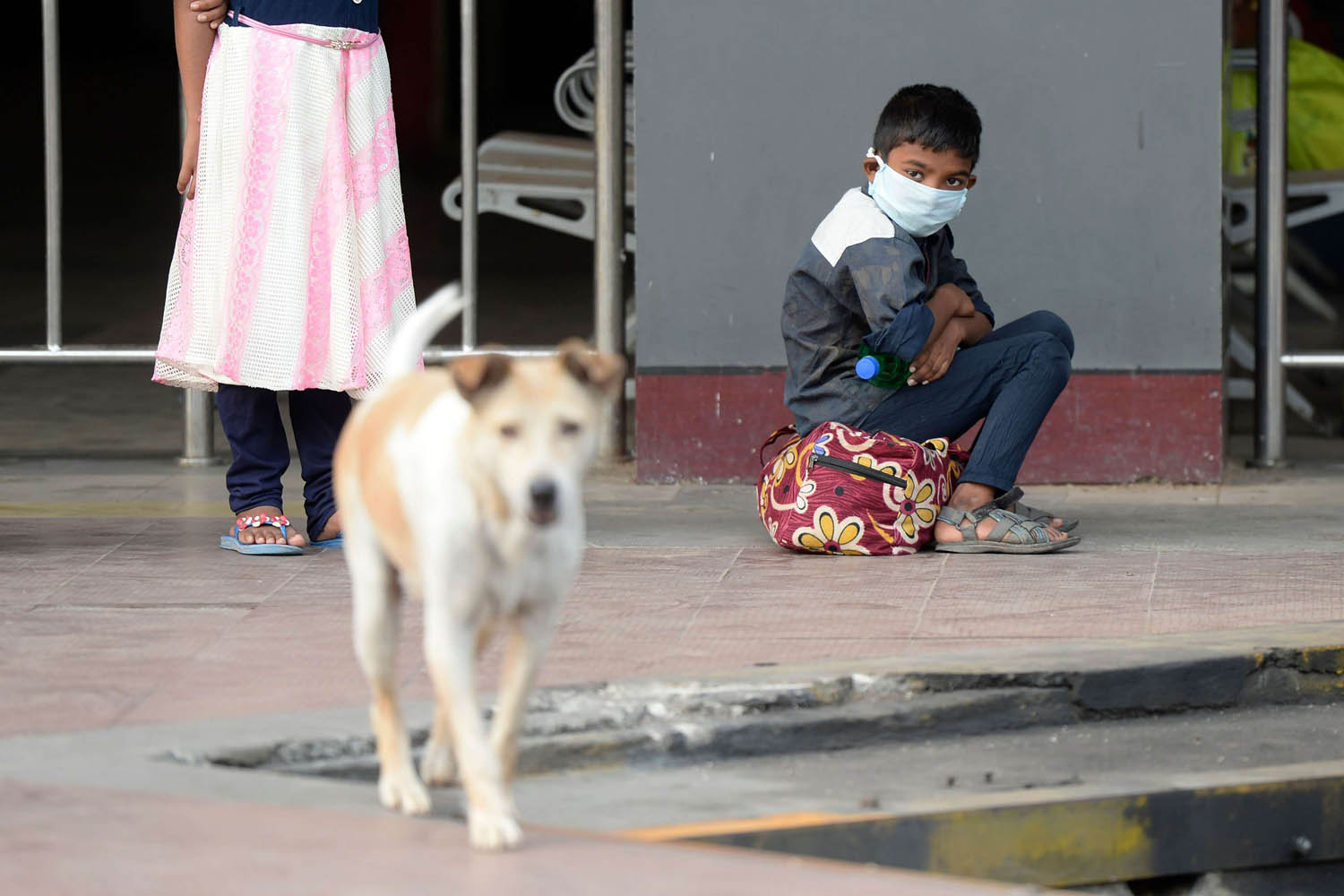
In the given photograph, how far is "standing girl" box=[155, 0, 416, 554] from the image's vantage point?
518 cm

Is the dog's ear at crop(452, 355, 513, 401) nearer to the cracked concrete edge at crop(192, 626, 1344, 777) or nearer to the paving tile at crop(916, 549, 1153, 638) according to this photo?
the cracked concrete edge at crop(192, 626, 1344, 777)

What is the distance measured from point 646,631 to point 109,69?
25472 mm

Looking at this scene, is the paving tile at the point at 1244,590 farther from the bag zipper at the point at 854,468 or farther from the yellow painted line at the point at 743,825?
the yellow painted line at the point at 743,825

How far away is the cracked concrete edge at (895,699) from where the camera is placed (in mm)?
3730

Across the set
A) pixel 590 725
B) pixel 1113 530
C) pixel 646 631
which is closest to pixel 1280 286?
pixel 1113 530

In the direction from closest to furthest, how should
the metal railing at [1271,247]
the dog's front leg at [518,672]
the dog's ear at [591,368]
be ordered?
the dog's ear at [591,368]
the dog's front leg at [518,672]
the metal railing at [1271,247]

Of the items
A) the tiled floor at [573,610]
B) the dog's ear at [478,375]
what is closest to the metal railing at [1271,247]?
the tiled floor at [573,610]

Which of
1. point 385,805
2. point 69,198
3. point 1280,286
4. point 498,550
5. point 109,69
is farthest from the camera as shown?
point 109,69

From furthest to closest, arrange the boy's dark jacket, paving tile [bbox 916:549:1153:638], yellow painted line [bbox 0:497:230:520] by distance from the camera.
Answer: yellow painted line [bbox 0:497:230:520]
the boy's dark jacket
paving tile [bbox 916:549:1153:638]

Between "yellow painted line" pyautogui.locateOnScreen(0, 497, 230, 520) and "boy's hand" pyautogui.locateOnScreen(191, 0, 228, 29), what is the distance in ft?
5.09

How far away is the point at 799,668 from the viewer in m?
3.98

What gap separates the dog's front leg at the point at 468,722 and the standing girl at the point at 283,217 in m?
2.42

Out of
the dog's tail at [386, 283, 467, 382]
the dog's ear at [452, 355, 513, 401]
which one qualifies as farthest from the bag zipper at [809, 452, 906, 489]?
the dog's ear at [452, 355, 513, 401]

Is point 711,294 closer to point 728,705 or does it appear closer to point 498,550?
point 728,705
